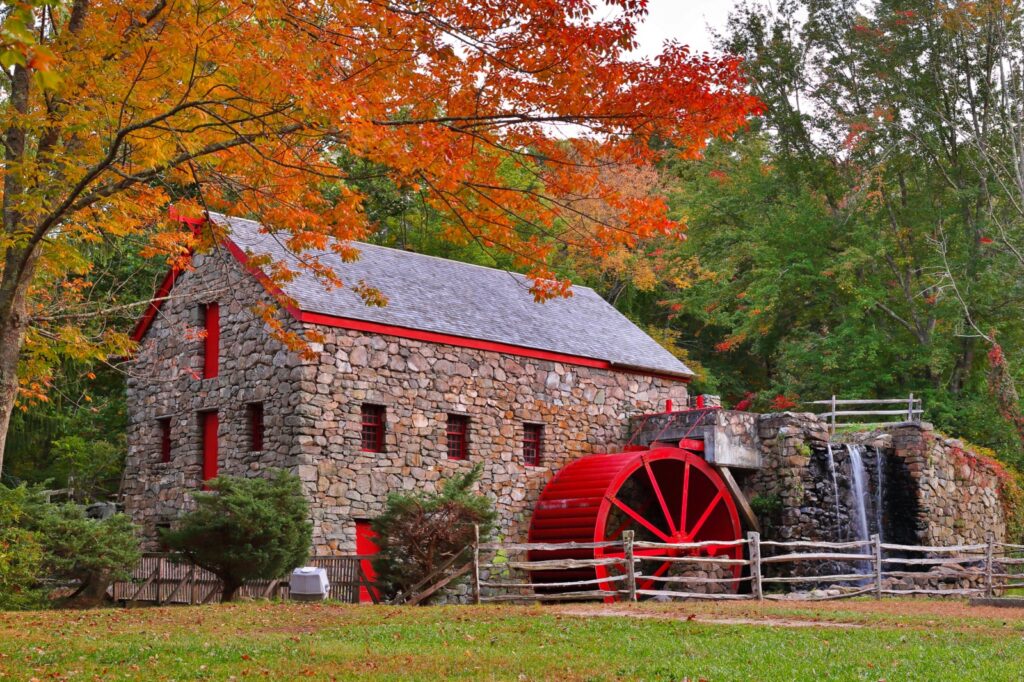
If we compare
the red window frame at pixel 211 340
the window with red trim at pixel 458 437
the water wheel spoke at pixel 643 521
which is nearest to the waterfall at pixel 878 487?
the water wheel spoke at pixel 643 521

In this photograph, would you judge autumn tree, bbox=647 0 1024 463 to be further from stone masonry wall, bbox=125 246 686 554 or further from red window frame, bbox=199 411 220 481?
red window frame, bbox=199 411 220 481

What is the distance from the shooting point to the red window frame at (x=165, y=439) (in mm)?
19828

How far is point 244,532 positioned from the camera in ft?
47.5

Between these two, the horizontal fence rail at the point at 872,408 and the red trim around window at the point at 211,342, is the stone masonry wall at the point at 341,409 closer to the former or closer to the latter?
the red trim around window at the point at 211,342

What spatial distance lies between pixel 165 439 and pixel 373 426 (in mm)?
4458

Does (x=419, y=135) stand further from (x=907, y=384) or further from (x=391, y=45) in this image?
(x=907, y=384)

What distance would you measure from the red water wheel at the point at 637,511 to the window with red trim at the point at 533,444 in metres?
0.61

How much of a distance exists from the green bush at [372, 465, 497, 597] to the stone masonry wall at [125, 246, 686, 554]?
1.27m

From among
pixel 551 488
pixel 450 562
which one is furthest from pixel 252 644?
pixel 551 488

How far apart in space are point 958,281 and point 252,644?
21378 mm

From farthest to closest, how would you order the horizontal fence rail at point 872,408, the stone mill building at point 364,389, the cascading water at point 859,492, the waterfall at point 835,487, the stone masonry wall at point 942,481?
the horizontal fence rail at point 872,408 < the stone masonry wall at point 942,481 < the cascading water at point 859,492 < the waterfall at point 835,487 < the stone mill building at point 364,389

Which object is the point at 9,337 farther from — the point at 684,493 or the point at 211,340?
the point at 684,493

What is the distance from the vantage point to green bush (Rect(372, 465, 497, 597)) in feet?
52.2

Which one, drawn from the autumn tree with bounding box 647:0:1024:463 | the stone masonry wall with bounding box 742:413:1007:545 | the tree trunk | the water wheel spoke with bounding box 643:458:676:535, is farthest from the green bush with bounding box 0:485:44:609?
the autumn tree with bounding box 647:0:1024:463
